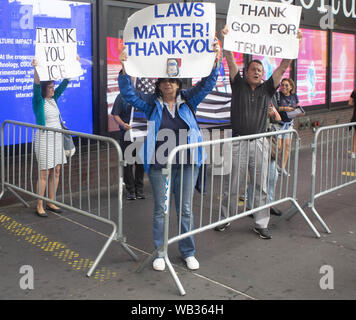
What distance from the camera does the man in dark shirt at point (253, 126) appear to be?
17.5 ft

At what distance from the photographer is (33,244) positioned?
513cm

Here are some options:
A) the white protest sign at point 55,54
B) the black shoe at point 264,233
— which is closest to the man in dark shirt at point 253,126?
the black shoe at point 264,233

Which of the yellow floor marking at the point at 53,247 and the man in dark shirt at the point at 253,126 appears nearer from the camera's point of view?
the yellow floor marking at the point at 53,247

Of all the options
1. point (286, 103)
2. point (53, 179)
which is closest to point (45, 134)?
point (53, 179)

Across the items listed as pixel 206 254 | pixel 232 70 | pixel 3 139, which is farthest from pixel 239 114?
pixel 3 139

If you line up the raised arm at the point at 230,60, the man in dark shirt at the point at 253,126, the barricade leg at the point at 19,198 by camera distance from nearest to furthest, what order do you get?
A: 1. the raised arm at the point at 230,60
2. the man in dark shirt at the point at 253,126
3. the barricade leg at the point at 19,198

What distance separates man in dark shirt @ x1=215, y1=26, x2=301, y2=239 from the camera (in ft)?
17.5

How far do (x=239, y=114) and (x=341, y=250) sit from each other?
1.79 metres

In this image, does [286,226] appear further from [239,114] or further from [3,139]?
[3,139]

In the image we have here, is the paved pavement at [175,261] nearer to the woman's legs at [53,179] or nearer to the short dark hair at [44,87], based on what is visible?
the woman's legs at [53,179]

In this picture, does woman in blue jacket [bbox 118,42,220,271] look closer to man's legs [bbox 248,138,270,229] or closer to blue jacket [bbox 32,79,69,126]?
man's legs [bbox 248,138,270,229]

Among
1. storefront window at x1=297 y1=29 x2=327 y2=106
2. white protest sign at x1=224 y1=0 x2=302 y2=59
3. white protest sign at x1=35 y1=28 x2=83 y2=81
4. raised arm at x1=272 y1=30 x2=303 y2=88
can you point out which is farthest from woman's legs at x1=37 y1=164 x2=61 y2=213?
storefront window at x1=297 y1=29 x2=327 y2=106

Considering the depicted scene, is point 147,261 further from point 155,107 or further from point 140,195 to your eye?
point 140,195
